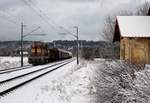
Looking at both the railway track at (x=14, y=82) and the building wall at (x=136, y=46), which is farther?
the building wall at (x=136, y=46)

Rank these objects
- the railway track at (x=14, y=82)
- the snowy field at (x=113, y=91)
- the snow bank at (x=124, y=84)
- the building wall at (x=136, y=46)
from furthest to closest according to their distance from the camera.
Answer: the building wall at (x=136, y=46) < the railway track at (x=14, y=82) < the snowy field at (x=113, y=91) < the snow bank at (x=124, y=84)

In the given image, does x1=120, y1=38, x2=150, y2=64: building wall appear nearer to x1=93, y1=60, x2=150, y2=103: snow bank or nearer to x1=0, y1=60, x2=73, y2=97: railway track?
x1=0, y1=60, x2=73, y2=97: railway track

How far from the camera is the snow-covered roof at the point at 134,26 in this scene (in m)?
32.1

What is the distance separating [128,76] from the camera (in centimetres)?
1016

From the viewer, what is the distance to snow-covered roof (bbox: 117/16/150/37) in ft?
105

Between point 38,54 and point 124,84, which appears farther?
point 38,54

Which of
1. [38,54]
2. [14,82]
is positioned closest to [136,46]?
[14,82]

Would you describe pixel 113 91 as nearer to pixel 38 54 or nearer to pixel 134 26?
pixel 134 26

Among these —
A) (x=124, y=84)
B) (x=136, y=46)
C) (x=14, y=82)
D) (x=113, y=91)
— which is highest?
(x=136, y=46)

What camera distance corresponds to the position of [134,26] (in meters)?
33.6

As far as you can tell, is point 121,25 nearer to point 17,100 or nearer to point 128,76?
point 17,100

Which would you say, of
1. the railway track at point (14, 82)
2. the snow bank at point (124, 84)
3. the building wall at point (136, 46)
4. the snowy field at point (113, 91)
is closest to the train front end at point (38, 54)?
the building wall at point (136, 46)

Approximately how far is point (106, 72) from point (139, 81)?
294 cm

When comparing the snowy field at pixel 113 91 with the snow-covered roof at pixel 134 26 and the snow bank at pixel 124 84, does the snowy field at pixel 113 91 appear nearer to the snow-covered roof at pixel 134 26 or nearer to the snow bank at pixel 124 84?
the snow bank at pixel 124 84
